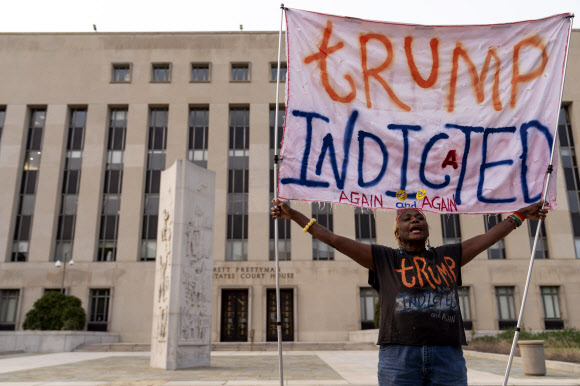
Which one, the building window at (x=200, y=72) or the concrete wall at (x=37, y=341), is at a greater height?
the building window at (x=200, y=72)

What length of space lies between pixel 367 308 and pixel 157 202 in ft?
61.4

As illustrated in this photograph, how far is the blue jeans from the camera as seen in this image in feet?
10.0

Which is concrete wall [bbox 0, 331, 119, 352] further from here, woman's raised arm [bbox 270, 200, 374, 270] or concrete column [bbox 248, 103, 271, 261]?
woman's raised arm [bbox 270, 200, 374, 270]

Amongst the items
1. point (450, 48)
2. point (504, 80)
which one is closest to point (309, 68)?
point (450, 48)

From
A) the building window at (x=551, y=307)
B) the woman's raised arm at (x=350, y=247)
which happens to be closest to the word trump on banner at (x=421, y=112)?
the woman's raised arm at (x=350, y=247)

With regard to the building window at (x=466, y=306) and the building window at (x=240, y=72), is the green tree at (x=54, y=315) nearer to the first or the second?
the building window at (x=240, y=72)

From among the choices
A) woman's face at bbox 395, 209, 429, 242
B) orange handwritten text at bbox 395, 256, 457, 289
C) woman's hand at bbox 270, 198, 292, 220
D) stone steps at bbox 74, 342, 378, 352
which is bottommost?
stone steps at bbox 74, 342, 378, 352

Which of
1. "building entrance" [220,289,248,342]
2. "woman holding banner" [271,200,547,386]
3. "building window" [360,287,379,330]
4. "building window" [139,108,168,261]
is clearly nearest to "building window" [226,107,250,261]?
"building entrance" [220,289,248,342]

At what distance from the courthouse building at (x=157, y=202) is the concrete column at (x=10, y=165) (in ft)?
0.38

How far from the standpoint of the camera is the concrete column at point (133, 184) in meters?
35.5

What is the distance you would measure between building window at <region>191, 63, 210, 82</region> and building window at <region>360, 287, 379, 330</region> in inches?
882

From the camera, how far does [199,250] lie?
15.5 m

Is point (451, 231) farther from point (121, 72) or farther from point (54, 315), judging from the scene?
point (121, 72)

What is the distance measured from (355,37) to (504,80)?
69.3 inches
